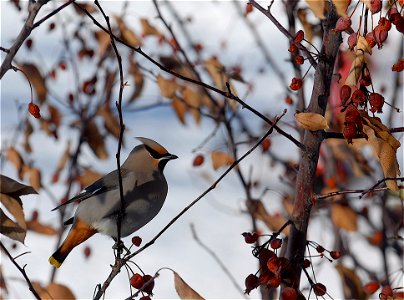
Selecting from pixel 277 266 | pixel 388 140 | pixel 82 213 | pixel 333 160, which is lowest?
pixel 277 266

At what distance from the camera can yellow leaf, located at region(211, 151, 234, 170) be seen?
2.01 meters

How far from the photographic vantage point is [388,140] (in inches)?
48.4

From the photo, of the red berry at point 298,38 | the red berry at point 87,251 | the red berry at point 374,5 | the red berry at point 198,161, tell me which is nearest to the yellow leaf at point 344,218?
the red berry at point 198,161

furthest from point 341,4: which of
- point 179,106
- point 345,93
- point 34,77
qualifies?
point 34,77

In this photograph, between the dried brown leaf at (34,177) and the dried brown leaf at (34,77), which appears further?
the dried brown leaf at (34,177)

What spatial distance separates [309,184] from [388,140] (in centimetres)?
21

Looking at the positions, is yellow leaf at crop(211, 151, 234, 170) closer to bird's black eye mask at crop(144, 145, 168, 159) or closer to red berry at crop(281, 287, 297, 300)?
bird's black eye mask at crop(144, 145, 168, 159)

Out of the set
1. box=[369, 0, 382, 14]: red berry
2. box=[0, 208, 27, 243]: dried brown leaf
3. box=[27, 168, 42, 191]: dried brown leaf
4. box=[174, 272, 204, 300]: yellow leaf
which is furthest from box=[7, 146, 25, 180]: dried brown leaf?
box=[369, 0, 382, 14]: red berry

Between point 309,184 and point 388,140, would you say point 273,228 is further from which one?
point 388,140

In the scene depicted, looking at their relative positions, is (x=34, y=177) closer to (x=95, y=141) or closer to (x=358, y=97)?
(x=95, y=141)

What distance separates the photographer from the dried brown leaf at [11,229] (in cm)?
137

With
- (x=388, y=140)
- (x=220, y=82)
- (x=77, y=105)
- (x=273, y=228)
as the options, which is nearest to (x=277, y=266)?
(x=388, y=140)

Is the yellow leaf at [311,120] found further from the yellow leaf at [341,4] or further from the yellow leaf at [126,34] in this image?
the yellow leaf at [126,34]

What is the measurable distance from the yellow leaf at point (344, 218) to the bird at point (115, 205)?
900 mm
